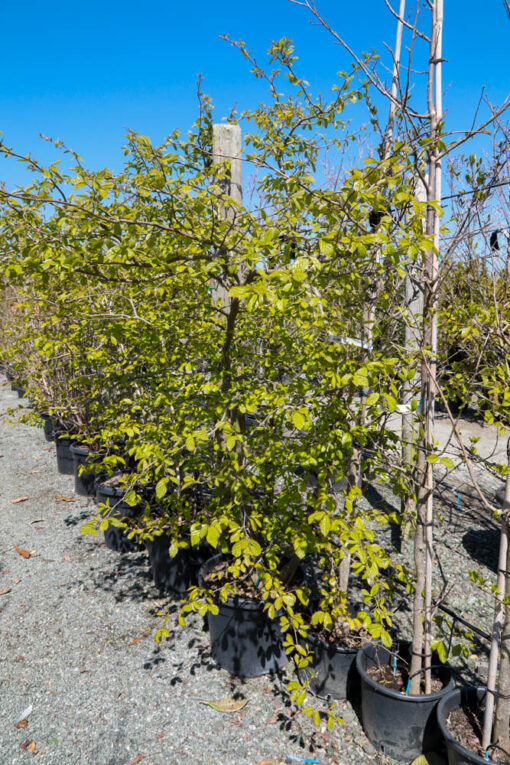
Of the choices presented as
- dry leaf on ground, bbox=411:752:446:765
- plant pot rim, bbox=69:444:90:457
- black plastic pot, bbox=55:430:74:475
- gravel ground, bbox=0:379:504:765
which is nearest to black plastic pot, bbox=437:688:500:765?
dry leaf on ground, bbox=411:752:446:765

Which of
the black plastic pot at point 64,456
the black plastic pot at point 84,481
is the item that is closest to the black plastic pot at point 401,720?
the black plastic pot at point 84,481

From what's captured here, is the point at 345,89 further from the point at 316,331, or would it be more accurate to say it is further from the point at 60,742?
the point at 60,742

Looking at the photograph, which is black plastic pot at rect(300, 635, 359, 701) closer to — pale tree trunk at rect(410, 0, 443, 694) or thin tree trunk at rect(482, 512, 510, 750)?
pale tree trunk at rect(410, 0, 443, 694)

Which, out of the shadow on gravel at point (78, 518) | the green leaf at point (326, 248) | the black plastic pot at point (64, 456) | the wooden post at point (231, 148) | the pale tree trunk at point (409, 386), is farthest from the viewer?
the black plastic pot at point (64, 456)

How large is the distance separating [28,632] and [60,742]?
914mm

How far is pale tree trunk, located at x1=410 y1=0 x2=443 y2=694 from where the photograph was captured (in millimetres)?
1845

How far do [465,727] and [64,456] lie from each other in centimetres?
497

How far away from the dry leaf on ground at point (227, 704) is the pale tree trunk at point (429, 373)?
0.86 metres

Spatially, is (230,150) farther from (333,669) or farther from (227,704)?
(227,704)

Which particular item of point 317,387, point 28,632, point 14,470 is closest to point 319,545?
point 317,387

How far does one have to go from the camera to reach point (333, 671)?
2385mm

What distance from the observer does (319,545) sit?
6.66 feet

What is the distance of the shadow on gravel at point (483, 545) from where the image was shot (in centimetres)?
372

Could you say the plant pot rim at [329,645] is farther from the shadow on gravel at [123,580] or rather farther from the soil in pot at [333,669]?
the shadow on gravel at [123,580]
